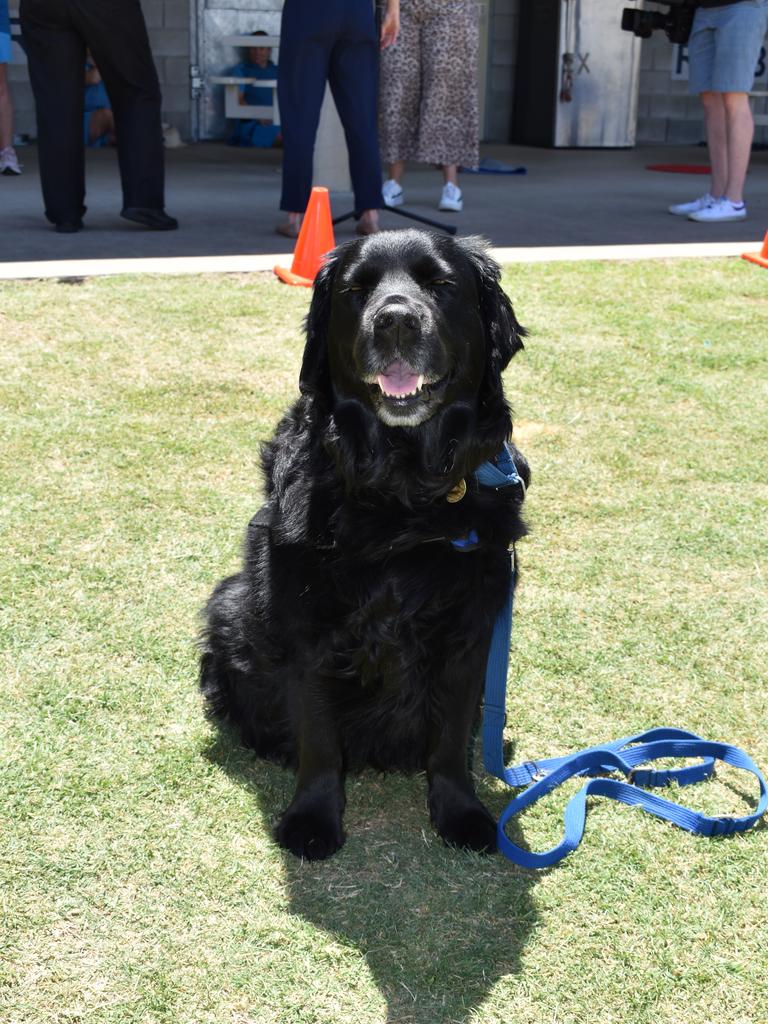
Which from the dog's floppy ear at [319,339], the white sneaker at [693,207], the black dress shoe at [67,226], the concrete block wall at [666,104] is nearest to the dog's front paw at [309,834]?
the dog's floppy ear at [319,339]

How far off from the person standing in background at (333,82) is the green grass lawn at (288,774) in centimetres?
201

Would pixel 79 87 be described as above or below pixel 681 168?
above

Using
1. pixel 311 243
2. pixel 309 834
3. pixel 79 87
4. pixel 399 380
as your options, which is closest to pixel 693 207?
pixel 311 243

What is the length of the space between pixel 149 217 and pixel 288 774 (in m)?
5.49

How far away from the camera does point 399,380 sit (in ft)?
7.48

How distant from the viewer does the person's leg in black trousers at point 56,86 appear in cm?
657

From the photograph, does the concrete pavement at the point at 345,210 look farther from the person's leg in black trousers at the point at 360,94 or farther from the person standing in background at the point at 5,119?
the person's leg in black trousers at the point at 360,94

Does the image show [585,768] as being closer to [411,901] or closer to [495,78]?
[411,901]

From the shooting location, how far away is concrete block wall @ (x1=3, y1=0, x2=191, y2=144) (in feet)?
44.5

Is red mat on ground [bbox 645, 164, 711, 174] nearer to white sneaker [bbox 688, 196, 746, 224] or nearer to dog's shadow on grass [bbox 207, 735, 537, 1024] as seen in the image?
white sneaker [bbox 688, 196, 746, 224]

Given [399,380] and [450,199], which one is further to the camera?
[450,199]

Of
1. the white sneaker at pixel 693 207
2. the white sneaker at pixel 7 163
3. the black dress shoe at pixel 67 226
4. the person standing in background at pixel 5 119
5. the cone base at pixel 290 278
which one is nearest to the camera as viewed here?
the cone base at pixel 290 278

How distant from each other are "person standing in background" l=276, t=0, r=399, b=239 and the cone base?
1.02m

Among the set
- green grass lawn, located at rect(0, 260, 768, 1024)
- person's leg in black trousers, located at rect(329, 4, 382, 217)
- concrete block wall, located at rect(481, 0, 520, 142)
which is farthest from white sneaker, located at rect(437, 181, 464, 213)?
concrete block wall, located at rect(481, 0, 520, 142)
